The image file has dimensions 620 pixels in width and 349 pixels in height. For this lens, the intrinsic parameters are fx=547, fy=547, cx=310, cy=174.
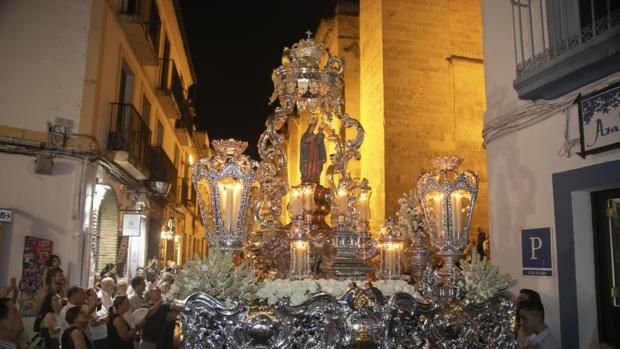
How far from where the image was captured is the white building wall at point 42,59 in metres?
8.12

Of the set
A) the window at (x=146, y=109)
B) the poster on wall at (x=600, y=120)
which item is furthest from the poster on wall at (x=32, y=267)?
the poster on wall at (x=600, y=120)

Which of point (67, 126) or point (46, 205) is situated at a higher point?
point (67, 126)

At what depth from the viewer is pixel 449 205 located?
4211 millimetres

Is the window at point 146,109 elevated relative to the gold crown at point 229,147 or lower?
elevated

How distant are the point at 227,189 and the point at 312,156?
1235mm

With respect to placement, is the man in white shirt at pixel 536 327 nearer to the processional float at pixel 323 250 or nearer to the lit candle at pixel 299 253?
the processional float at pixel 323 250

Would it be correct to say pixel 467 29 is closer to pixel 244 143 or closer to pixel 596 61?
pixel 596 61

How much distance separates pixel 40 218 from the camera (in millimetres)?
7801

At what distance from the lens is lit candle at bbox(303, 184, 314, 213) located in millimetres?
4746

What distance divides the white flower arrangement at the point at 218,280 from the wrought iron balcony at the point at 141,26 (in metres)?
7.47

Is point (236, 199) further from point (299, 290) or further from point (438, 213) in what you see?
point (438, 213)

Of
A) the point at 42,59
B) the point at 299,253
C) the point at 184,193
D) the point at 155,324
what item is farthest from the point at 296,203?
the point at 184,193

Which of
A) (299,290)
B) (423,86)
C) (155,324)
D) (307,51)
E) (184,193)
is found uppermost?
(423,86)

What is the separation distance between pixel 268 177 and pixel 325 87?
3.10 feet
